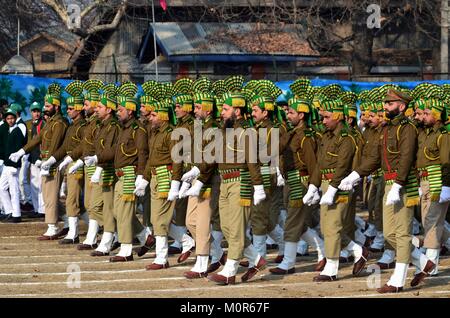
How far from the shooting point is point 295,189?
1526 centimetres

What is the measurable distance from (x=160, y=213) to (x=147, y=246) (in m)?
1.59

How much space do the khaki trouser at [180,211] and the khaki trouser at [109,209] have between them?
2.78 ft

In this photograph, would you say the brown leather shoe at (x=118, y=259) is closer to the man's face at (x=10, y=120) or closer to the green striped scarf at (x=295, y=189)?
the green striped scarf at (x=295, y=189)

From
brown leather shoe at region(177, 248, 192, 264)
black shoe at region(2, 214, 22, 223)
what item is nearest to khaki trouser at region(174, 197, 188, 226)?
brown leather shoe at region(177, 248, 192, 264)

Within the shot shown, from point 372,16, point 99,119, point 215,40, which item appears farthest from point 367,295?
point 215,40

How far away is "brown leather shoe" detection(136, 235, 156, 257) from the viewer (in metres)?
16.9

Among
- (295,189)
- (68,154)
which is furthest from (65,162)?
(295,189)

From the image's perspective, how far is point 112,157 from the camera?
1667cm

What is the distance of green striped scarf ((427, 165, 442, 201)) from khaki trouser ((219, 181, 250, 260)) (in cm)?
227

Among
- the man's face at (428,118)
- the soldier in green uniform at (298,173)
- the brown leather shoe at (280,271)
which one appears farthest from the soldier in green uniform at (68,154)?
the man's face at (428,118)

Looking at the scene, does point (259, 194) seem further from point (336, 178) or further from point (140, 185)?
point (140, 185)

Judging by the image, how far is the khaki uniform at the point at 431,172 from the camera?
14.8m

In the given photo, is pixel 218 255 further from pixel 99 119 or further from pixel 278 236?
pixel 99 119

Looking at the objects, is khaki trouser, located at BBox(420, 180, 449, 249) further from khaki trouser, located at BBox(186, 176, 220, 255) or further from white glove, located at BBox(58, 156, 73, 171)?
white glove, located at BBox(58, 156, 73, 171)
